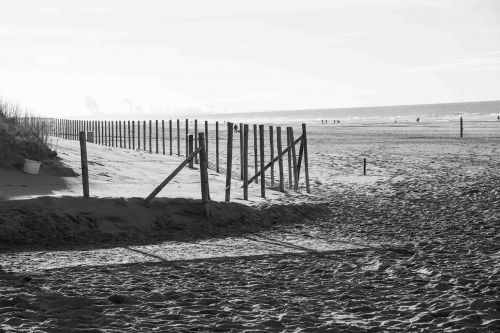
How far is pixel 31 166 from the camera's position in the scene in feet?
41.5

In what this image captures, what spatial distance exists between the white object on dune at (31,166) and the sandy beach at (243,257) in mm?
248

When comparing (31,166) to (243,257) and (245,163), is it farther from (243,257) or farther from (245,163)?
(243,257)

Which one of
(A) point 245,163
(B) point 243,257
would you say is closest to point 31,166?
(A) point 245,163

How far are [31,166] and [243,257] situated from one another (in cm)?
593

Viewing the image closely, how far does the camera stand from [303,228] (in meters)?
11.1

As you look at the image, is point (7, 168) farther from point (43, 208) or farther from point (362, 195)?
point (362, 195)

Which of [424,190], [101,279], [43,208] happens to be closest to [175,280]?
[101,279]

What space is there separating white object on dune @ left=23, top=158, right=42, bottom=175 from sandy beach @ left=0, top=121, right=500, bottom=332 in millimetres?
248

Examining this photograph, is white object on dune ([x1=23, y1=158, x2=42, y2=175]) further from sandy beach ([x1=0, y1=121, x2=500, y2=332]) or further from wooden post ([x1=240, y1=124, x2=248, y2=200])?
wooden post ([x1=240, y1=124, x2=248, y2=200])

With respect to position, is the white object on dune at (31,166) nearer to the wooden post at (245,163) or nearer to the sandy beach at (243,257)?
the sandy beach at (243,257)

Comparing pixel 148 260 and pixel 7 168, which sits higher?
pixel 7 168

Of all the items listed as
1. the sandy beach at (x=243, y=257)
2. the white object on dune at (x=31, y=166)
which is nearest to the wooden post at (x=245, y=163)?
the sandy beach at (x=243, y=257)

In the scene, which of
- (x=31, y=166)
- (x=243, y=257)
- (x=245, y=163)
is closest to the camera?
(x=243, y=257)

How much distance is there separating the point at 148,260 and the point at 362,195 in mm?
7492
